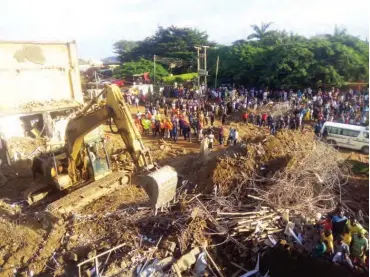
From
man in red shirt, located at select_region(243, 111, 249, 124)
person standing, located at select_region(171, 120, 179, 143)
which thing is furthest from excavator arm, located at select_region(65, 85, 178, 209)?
man in red shirt, located at select_region(243, 111, 249, 124)

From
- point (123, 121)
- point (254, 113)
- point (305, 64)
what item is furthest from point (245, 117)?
point (123, 121)

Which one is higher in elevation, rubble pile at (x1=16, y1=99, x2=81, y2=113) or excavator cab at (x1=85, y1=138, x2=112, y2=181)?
rubble pile at (x1=16, y1=99, x2=81, y2=113)

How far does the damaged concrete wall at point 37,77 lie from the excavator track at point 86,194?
31.9ft

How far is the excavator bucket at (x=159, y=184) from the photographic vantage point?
7.24 m

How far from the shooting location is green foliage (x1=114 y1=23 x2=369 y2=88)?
25.2 m

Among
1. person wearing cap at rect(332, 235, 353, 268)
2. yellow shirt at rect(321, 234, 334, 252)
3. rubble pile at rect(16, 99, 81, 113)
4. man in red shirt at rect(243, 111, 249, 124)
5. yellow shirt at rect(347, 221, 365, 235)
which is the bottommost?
person wearing cap at rect(332, 235, 353, 268)

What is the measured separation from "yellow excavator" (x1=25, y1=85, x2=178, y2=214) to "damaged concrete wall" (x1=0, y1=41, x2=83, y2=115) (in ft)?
25.4

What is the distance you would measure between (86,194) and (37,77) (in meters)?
11.1

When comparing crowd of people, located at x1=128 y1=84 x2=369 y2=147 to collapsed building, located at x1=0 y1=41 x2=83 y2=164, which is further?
crowd of people, located at x1=128 y1=84 x2=369 y2=147

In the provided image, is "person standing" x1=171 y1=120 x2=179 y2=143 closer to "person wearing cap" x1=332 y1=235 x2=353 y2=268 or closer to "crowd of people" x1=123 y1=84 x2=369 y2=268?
"crowd of people" x1=123 y1=84 x2=369 y2=268

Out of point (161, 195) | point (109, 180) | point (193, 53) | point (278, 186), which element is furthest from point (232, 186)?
point (193, 53)

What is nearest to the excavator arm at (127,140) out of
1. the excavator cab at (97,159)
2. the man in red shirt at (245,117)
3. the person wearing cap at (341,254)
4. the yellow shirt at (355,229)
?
the excavator cab at (97,159)

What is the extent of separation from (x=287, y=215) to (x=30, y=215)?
24.1ft

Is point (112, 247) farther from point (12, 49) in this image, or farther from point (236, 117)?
point (236, 117)
